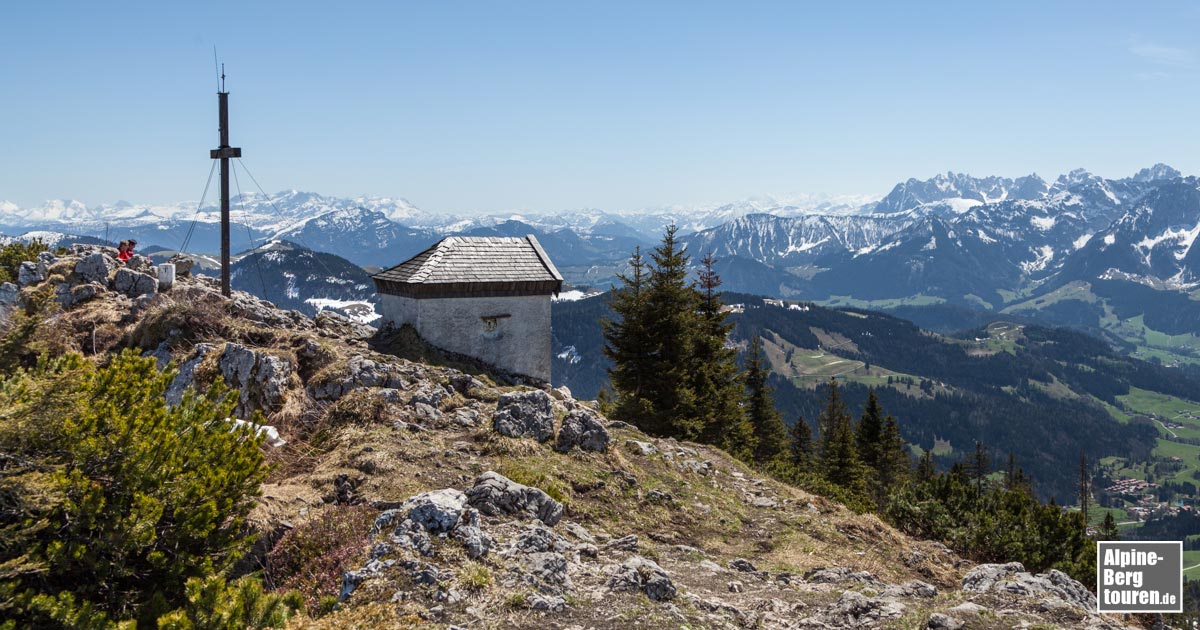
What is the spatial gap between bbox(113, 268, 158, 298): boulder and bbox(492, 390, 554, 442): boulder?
44.7 ft

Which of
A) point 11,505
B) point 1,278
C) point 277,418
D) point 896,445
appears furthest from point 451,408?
point 896,445

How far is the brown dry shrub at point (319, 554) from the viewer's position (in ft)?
31.6

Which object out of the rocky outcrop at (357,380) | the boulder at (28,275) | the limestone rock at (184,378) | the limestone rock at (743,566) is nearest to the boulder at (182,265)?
the boulder at (28,275)

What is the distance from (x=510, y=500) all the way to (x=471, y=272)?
1275cm

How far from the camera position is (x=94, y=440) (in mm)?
8680

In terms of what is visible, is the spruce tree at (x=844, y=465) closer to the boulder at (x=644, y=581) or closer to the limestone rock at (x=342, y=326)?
the limestone rock at (x=342, y=326)

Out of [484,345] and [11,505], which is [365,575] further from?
[484,345]

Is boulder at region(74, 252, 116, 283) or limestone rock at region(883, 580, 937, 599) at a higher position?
boulder at region(74, 252, 116, 283)

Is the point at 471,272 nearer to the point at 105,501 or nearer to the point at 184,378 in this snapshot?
the point at 184,378

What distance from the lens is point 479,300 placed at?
936 inches

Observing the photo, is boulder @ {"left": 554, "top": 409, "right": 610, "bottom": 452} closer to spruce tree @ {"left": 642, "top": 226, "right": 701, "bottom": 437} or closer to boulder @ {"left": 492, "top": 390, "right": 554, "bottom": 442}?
boulder @ {"left": 492, "top": 390, "right": 554, "bottom": 442}

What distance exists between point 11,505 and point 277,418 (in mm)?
8154

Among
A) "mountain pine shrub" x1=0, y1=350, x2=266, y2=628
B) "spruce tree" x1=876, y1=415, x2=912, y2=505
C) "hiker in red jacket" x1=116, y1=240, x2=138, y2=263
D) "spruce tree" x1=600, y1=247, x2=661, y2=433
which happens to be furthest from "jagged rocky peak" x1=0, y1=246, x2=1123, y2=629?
"spruce tree" x1=876, y1=415, x2=912, y2=505

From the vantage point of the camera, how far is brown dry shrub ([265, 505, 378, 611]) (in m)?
9.63
